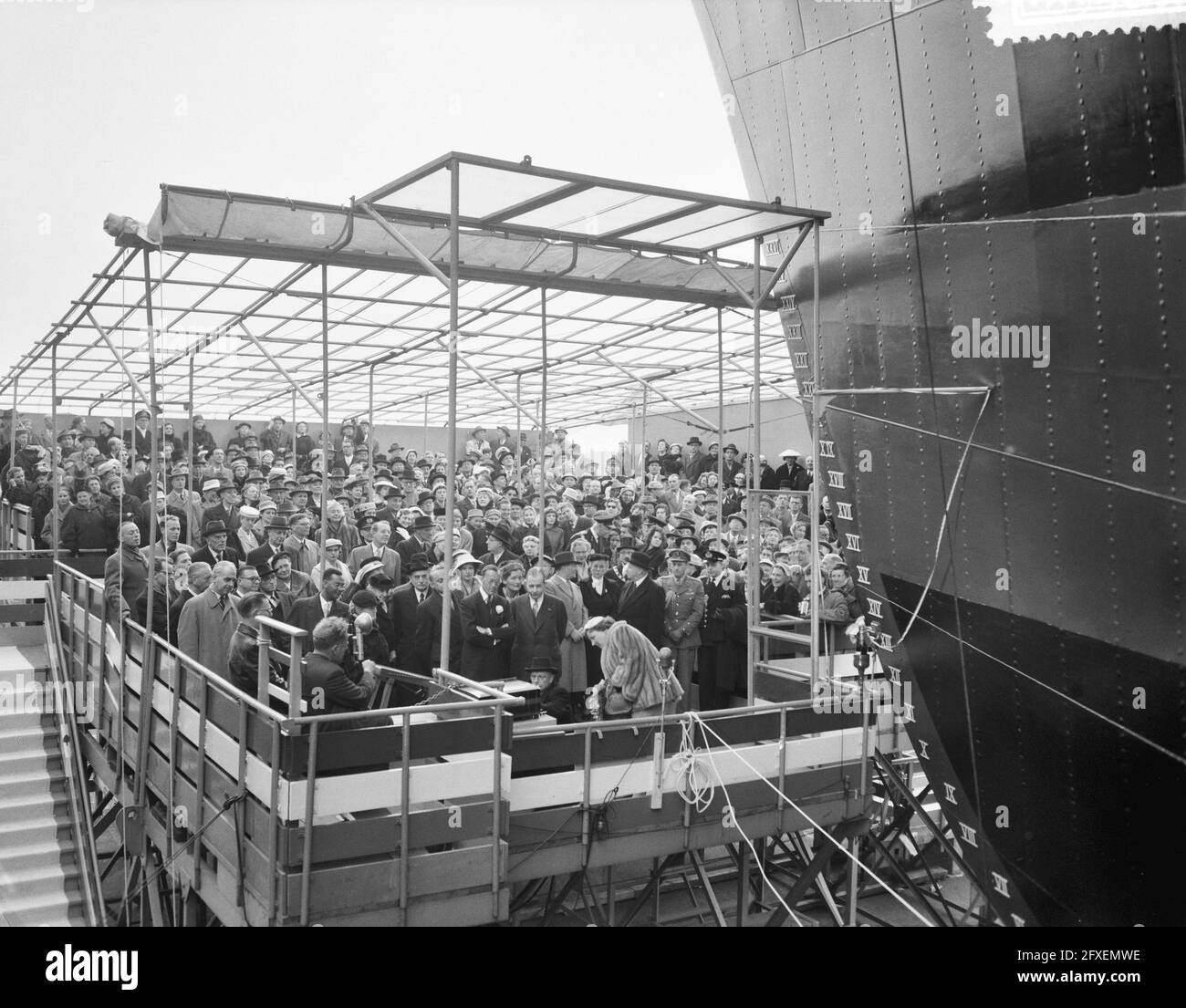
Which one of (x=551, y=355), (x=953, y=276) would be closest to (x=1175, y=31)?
(x=953, y=276)

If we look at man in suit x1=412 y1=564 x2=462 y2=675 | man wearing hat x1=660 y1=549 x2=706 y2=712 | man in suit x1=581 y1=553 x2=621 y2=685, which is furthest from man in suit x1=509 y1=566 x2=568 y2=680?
man wearing hat x1=660 y1=549 x2=706 y2=712

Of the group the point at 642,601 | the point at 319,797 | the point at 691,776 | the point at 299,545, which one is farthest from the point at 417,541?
the point at 319,797

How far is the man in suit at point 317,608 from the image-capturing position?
24.4ft

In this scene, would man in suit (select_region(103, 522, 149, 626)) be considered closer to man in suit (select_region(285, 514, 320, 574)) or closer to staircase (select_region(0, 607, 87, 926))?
man in suit (select_region(285, 514, 320, 574))

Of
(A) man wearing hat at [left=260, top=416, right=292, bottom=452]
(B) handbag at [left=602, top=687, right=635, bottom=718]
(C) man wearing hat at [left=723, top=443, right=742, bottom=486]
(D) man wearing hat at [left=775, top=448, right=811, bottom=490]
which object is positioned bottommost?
(B) handbag at [left=602, top=687, right=635, bottom=718]

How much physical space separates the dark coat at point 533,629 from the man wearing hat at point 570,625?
0.79 feet

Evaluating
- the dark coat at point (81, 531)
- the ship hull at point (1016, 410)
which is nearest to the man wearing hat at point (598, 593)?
the ship hull at point (1016, 410)

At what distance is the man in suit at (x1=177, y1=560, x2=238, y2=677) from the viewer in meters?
7.30

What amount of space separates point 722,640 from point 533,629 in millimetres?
2320

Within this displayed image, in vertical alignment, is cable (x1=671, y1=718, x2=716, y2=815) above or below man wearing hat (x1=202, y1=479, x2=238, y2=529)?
below

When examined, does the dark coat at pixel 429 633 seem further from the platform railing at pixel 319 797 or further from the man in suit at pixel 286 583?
the platform railing at pixel 319 797

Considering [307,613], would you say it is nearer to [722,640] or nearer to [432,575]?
[432,575]

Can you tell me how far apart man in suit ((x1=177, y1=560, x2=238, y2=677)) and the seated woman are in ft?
8.79
